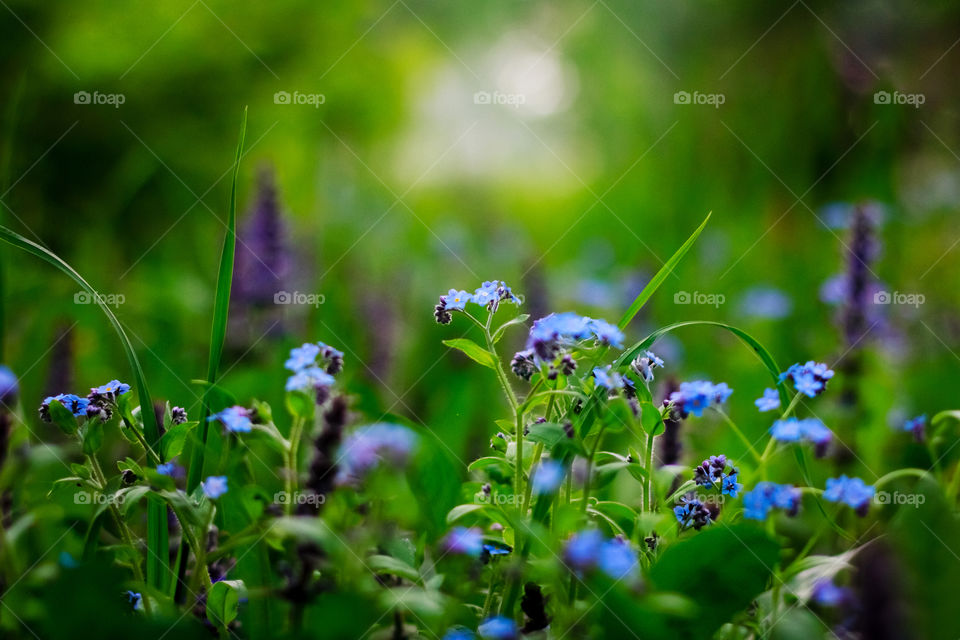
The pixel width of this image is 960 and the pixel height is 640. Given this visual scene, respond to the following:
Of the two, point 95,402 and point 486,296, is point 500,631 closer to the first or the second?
point 486,296


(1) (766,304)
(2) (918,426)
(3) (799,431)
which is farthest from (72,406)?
(1) (766,304)

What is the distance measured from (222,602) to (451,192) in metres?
5.36

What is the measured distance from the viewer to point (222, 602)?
755 mm

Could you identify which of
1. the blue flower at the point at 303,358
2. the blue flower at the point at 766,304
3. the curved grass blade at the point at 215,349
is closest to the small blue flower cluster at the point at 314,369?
the blue flower at the point at 303,358

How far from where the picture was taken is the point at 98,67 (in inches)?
132

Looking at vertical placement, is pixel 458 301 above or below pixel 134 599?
above

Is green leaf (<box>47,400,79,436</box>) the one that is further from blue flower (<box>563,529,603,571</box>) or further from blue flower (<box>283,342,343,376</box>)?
blue flower (<box>563,529,603,571</box>)

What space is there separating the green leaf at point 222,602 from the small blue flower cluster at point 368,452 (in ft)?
0.55

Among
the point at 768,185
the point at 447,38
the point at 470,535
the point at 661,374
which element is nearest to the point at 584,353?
the point at 470,535

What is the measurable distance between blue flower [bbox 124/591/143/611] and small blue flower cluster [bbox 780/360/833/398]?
659mm

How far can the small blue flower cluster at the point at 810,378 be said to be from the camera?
752mm

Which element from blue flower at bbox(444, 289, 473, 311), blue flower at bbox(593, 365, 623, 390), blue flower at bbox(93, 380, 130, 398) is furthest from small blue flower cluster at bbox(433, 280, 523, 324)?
blue flower at bbox(93, 380, 130, 398)

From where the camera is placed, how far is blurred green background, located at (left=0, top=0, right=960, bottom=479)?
1909 millimetres

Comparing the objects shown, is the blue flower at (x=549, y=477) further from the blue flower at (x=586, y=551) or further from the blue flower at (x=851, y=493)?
the blue flower at (x=851, y=493)
